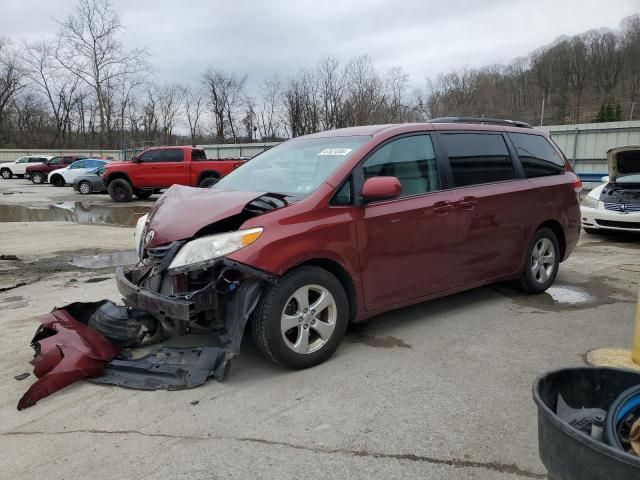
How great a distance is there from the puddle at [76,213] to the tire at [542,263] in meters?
9.55

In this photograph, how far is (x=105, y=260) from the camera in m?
7.75

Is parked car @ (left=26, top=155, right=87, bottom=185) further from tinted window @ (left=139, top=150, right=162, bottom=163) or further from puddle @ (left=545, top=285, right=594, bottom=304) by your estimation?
puddle @ (left=545, top=285, right=594, bottom=304)

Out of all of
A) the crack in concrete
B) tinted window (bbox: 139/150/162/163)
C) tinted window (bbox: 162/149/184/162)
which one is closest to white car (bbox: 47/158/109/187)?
tinted window (bbox: 139/150/162/163)

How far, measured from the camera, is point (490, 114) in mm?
40500

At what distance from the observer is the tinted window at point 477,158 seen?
468 cm

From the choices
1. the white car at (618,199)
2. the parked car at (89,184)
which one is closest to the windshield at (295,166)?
the white car at (618,199)

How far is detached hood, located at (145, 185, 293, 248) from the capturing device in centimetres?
352

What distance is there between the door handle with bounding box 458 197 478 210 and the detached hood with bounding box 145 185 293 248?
5.54 ft

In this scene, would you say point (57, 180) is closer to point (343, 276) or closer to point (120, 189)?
point (120, 189)

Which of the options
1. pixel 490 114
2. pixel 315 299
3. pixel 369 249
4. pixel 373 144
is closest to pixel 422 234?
pixel 369 249

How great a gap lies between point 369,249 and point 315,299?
598mm

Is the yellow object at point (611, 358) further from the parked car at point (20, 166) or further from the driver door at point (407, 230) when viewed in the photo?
the parked car at point (20, 166)

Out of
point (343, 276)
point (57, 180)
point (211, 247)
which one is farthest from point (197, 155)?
point (211, 247)

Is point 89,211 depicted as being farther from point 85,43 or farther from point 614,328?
point 85,43
